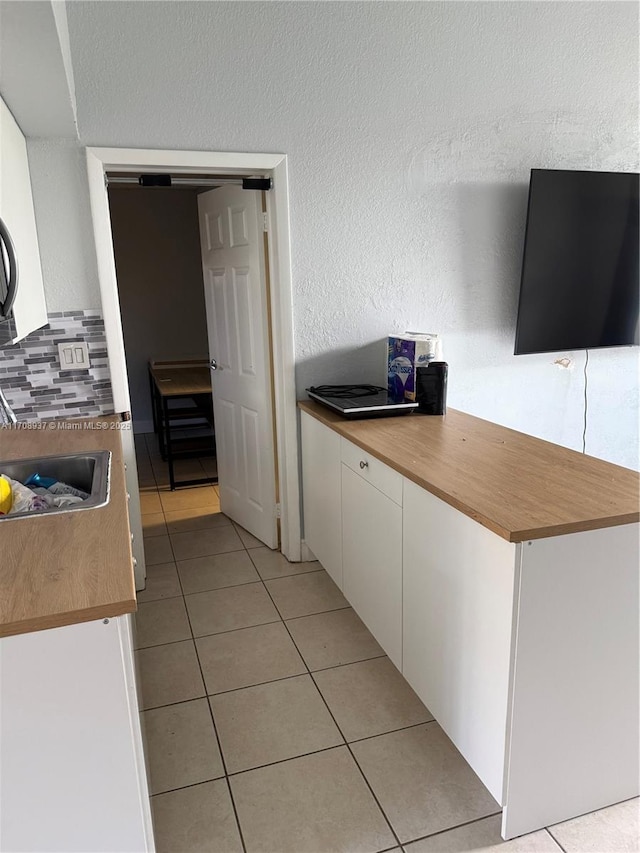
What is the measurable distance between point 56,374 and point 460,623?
1899 millimetres

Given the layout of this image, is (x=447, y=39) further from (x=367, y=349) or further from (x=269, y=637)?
(x=269, y=637)

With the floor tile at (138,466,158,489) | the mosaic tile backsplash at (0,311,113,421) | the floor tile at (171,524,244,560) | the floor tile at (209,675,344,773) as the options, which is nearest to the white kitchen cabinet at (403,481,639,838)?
the floor tile at (209,675,344,773)

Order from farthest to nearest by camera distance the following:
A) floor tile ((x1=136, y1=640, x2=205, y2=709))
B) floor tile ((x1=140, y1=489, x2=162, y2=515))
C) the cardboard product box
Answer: floor tile ((x1=140, y1=489, x2=162, y2=515))
the cardboard product box
floor tile ((x1=136, y1=640, x2=205, y2=709))

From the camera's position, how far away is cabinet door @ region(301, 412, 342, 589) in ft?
8.21

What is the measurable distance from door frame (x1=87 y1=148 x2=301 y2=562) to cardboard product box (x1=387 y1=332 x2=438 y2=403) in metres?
0.46

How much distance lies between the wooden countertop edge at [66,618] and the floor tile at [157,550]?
207 cm

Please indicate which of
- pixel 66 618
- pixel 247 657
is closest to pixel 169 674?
pixel 247 657

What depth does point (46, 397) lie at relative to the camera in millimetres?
2549

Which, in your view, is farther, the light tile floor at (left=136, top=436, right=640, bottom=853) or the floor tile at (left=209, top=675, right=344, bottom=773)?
the floor tile at (left=209, top=675, right=344, bottom=773)

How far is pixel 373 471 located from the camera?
208 centimetres

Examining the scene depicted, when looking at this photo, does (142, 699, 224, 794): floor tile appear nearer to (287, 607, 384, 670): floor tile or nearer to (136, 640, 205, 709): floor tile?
(136, 640, 205, 709): floor tile

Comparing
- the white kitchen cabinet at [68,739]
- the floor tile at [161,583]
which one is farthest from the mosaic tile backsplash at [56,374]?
the white kitchen cabinet at [68,739]

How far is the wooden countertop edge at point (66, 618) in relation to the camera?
3.39ft

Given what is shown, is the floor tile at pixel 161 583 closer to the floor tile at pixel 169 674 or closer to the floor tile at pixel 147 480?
the floor tile at pixel 169 674
